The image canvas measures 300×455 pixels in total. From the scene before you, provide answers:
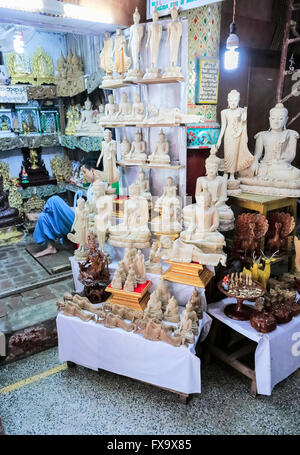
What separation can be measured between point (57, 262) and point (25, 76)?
208 inches

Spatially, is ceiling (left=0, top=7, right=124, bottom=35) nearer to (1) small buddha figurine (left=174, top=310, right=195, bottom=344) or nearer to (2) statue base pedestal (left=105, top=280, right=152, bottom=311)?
(2) statue base pedestal (left=105, top=280, right=152, bottom=311)

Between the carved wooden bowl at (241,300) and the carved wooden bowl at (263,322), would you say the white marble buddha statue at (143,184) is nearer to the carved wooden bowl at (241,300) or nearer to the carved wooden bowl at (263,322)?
the carved wooden bowl at (241,300)

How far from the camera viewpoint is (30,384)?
3.64m

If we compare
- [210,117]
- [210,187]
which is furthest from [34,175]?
[210,187]

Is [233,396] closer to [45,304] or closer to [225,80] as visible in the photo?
[45,304]

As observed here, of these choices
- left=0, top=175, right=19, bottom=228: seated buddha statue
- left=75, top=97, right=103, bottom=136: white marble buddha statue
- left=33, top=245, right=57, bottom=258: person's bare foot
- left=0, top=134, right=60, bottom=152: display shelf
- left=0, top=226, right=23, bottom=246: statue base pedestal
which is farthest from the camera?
→ left=0, top=134, right=60, bottom=152: display shelf

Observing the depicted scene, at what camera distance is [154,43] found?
4.75 m

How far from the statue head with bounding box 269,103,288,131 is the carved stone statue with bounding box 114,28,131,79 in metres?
2.29

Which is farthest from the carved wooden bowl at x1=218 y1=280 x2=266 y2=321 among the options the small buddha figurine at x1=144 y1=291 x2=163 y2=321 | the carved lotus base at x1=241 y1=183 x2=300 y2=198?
the carved lotus base at x1=241 y1=183 x2=300 y2=198

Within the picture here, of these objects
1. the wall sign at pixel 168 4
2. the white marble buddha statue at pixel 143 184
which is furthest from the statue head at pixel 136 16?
the white marble buddha statue at pixel 143 184

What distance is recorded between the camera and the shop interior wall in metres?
5.86

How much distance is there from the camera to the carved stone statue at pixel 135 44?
482 cm

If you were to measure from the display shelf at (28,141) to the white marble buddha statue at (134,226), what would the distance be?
5306 millimetres

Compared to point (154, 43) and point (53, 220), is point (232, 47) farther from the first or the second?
point (53, 220)
